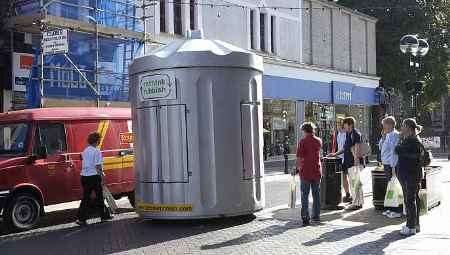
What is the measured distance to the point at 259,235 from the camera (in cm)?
1004

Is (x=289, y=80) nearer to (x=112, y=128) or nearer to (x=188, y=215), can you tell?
(x=112, y=128)

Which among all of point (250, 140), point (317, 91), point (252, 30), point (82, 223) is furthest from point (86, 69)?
point (317, 91)

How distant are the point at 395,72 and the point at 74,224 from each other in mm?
38764

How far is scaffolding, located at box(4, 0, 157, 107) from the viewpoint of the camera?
63.9 ft

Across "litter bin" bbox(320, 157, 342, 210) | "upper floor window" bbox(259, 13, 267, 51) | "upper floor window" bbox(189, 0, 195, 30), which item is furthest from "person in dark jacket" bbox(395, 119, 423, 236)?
"upper floor window" bbox(259, 13, 267, 51)

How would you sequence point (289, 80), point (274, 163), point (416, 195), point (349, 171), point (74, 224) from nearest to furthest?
point (416, 195)
point (74, 224)
point (349, 171)
point (274, 163)
point (289, 80)

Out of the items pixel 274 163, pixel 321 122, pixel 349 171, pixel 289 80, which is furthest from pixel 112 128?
pixel 321 122

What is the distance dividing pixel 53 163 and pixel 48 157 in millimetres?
150

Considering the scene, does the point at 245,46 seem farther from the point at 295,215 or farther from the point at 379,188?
the point at 295,215

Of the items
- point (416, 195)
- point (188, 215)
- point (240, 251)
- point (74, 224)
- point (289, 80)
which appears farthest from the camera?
point (289, 80)

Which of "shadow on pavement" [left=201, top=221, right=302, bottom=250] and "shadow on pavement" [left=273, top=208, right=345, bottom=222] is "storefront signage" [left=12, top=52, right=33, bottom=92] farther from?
"shadow on pavement" [left=201, top=221, right=302, bottom=250]

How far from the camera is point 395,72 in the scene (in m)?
46.9

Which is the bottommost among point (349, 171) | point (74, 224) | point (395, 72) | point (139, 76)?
point (74, 224)

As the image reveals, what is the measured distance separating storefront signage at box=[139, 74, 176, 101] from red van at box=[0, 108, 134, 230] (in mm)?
2083
